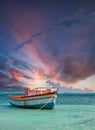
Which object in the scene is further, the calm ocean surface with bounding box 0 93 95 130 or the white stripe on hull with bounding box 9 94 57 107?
the white stripe on hull with bounding box 9 94 57 107

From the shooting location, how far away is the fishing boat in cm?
3831

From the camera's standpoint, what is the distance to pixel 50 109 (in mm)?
38688

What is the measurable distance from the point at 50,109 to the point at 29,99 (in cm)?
283

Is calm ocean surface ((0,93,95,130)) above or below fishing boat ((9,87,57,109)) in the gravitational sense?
below

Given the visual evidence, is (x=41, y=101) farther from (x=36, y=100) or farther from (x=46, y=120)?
→ (x=46, y=120)

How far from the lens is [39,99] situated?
3869cm

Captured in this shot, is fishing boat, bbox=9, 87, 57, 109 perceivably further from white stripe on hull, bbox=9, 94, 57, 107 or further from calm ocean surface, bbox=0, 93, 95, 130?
calm ocean surface, bbox=0, 93, 95, 130

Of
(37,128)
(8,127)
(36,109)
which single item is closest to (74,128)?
(37,128)

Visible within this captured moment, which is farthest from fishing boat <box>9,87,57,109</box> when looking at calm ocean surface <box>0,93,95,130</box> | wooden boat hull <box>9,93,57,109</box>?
calm ocean surface <box>0,93,95,130</box>

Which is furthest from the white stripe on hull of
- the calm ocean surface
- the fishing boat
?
the calm ocean surface

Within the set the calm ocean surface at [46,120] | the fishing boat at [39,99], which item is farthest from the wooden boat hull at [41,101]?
the calm ocean surface at [46,120]

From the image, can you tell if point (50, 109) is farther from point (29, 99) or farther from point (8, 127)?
point (8, 127)

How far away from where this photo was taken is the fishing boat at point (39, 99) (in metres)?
38.3

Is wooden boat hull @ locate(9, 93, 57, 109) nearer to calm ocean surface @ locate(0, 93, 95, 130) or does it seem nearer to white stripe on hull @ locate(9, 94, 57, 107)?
white stripe on hull @ locate(9, 94, 57, 107)
